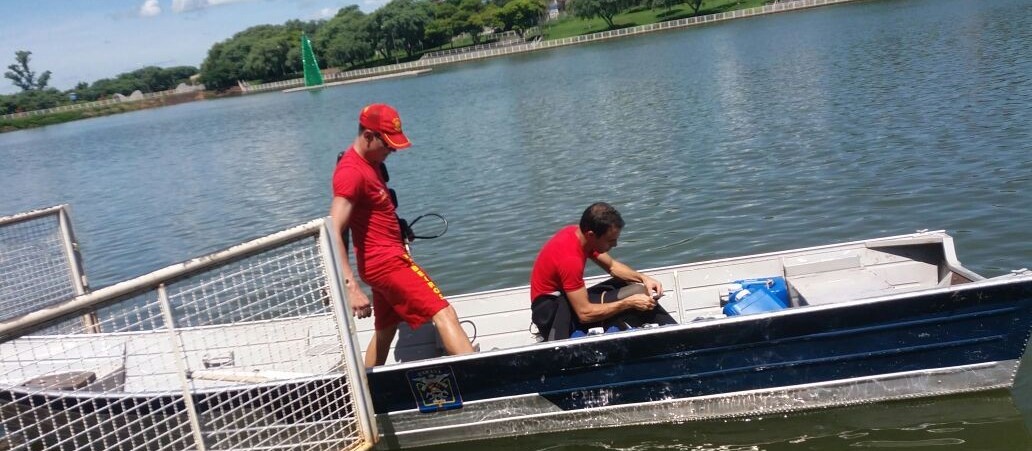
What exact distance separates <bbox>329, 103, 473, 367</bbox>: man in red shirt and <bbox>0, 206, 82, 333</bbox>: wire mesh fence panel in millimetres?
3510

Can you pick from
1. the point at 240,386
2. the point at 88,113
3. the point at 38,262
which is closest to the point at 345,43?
the point at 88,113

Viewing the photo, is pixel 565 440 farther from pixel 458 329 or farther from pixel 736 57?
pixel 736 57

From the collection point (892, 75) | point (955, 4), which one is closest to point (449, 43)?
point (955, 4)

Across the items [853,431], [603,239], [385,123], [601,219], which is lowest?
[853,431]

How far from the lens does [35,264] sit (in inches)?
306

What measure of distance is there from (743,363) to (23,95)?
150 metres

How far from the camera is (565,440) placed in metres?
6.34

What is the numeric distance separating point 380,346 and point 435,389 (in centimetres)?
61

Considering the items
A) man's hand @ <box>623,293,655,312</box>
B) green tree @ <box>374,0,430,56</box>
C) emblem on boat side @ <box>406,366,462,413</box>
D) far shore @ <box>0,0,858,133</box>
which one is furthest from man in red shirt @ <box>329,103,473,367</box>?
green tree @ <box>374,0,430,56</box>

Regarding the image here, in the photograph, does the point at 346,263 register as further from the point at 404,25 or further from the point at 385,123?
the point at 404,25

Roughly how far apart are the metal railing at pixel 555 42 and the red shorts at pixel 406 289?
237 ft

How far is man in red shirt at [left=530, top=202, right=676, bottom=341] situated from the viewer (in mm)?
5898

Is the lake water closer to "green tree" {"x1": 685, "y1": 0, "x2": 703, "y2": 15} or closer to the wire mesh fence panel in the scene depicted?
the wire mesh fence panel

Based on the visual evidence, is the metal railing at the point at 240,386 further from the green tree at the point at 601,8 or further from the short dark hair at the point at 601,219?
the green tree at the point at 601,8
